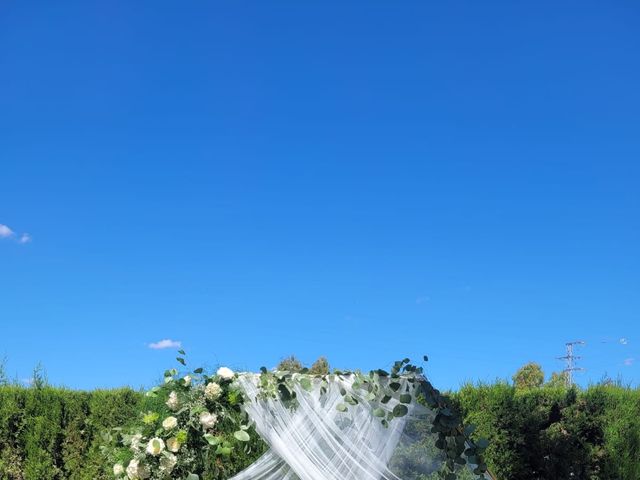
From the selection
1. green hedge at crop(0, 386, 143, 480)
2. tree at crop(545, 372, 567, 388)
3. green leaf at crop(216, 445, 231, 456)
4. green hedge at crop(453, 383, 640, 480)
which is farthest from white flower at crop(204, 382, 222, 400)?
tree at crop(545, 372, 567, 388)

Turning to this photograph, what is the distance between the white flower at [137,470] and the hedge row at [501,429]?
14.2 ft

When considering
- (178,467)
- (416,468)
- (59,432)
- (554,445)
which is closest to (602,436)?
(554,445)

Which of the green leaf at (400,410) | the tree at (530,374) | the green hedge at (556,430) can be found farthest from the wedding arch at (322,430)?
the tree at (530,374)

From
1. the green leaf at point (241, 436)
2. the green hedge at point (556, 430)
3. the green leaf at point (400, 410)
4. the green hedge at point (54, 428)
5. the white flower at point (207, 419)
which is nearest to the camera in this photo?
the green leaf at point (400, 410)

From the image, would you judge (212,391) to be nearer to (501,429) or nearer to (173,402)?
(173,402)

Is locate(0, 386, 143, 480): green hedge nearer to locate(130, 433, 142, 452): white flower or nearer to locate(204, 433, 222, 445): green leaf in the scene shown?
locate(130, 433, 142, 452): white flower

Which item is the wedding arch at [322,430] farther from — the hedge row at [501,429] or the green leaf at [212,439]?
the hedge row at [501,429]

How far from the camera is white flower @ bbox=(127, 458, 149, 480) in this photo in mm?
3816

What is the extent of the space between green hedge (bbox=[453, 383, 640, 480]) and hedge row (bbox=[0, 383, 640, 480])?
0.01m

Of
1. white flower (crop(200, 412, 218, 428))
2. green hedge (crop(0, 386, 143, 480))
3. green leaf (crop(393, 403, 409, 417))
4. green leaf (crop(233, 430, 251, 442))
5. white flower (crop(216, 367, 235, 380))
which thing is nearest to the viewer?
green leaf (crop(393, 403, 409, 417))

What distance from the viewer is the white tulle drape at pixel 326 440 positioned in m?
3.44

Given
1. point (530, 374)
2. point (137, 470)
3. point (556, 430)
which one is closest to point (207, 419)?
point (137, 470)

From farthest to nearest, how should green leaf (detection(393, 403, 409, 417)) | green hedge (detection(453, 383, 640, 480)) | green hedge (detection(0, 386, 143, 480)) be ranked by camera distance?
green hedge (detection(0, 386, 143, 480)) → green hedge (detection(453, 383, 640, 480)) → green leaf (detection(393, 403, 409, 417))

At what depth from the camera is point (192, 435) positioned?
153 inches
